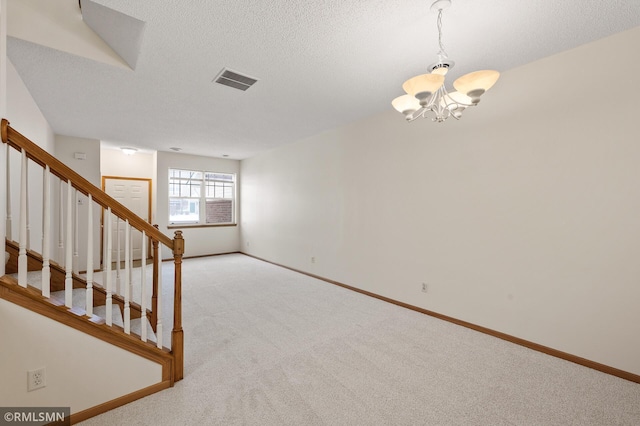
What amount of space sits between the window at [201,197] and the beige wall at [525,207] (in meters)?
4.59

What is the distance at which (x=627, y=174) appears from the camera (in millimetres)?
2098

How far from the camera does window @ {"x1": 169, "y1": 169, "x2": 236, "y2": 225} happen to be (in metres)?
6.83

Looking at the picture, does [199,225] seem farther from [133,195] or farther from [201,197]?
[133,195]

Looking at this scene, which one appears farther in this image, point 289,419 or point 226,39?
point 226,39

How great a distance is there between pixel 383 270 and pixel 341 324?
1142 millimetres

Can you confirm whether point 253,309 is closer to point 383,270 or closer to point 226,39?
point 383,270

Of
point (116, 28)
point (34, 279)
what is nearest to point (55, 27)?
point (116, 28)

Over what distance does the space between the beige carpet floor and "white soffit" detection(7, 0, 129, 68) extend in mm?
2831

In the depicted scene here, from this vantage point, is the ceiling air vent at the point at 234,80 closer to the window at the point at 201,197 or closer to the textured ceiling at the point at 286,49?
the textured ceiling at the point at 286,49

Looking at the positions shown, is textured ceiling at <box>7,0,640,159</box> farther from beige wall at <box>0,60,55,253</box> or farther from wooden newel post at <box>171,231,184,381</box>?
wooden newel post at <box>171,231,184,381</box>

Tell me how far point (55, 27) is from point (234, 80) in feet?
4.84

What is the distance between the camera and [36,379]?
1.49 metres

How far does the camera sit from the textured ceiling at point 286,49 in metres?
1.86

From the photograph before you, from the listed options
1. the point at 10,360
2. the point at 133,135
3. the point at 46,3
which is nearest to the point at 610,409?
the point at 10,360
